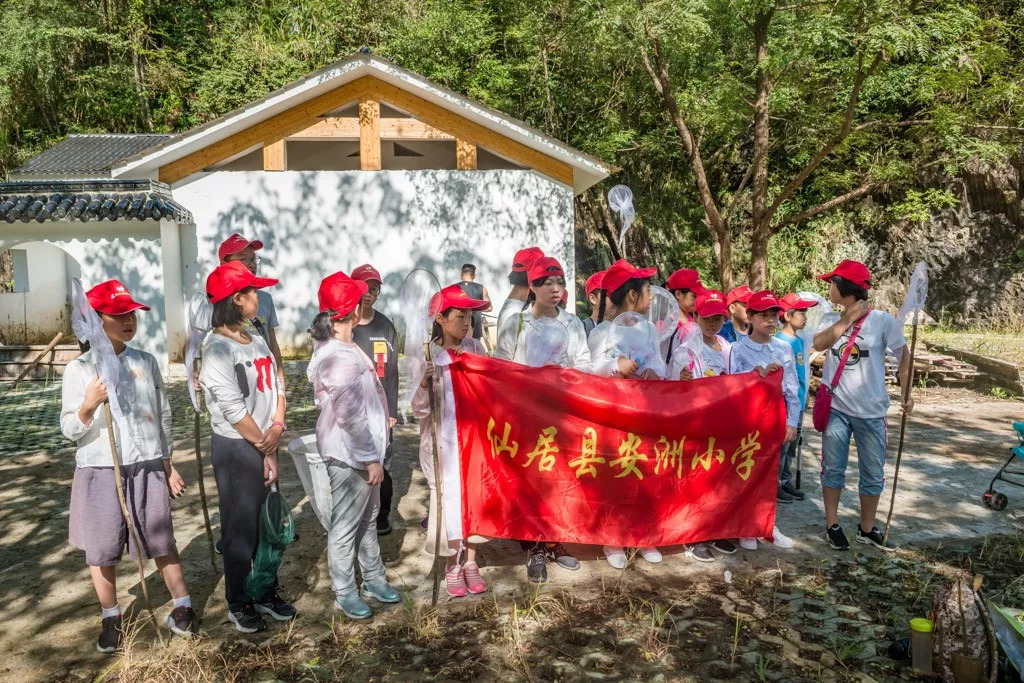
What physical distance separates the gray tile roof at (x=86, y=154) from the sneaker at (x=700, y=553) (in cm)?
1584

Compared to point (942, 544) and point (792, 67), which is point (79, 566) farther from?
point (792, 67)

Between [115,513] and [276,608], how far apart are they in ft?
3.28

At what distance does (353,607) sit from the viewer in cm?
428

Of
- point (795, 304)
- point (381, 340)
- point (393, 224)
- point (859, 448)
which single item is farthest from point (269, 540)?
point (393, 224)

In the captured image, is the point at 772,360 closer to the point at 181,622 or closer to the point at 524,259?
the point at 524,259

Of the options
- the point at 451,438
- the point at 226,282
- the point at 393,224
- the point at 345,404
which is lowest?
the point at 451,438

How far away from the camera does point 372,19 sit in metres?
20.7

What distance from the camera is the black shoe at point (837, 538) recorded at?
5148 millimetres

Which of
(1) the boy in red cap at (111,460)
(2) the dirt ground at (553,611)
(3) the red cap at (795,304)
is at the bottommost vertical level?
(2) the dirt ground at (553,611)

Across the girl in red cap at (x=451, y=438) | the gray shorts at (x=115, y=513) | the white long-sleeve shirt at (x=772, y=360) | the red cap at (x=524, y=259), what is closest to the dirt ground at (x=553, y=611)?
the girl in red cap at (x=451, y=438)

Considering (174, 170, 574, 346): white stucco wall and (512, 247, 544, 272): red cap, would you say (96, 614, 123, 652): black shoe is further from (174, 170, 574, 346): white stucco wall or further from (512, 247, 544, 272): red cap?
(174, 170, 574, 346): white stucco wall

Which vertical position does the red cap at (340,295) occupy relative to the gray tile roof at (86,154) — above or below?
below

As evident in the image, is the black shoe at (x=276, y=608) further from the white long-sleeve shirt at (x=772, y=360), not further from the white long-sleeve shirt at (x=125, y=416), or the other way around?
the white long-sleeve shirt at (x=772, y=360)

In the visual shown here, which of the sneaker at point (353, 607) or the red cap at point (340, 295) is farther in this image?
the sneaker at point (353, 607)
